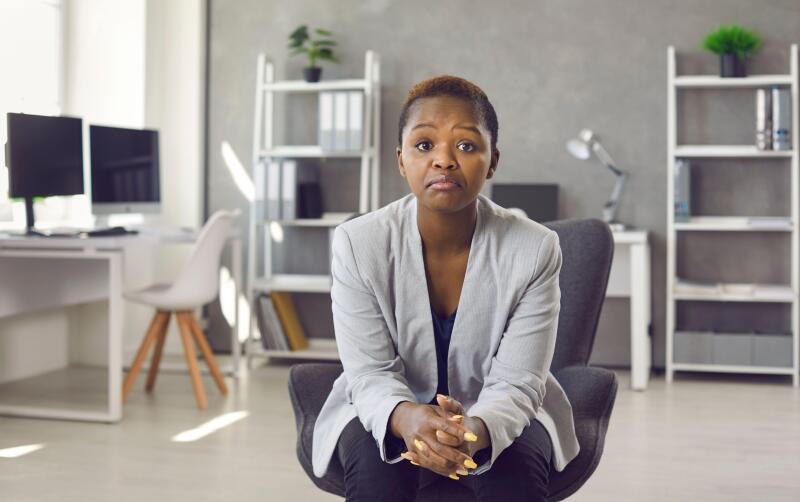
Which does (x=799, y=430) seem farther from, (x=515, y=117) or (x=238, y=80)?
(x=238, y=80)

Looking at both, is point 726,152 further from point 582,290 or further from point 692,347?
point 582,290

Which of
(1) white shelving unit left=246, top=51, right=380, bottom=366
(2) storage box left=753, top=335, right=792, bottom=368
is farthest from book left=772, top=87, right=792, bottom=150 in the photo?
(1) white shelving unit left=246, top=51, right=380, bottom=366

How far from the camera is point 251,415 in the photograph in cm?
366

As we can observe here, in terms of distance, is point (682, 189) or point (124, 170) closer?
point (124, 170)

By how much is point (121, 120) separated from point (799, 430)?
3401 millimetres

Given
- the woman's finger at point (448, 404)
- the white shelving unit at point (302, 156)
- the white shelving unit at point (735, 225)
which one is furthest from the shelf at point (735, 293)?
the woman's finger at point (448, 404)

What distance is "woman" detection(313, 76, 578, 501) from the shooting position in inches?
60.4

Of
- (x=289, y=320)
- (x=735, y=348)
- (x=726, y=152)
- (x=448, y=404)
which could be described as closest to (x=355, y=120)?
(x=289, y=320)

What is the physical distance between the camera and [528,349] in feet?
5.26

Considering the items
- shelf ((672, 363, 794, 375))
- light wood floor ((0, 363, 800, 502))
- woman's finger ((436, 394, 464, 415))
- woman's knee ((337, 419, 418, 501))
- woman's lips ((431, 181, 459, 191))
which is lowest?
light wood floor ((0, 363, 800, 502))

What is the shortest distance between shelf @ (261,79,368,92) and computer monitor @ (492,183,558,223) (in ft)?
2.78

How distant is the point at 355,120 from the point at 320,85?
27cm

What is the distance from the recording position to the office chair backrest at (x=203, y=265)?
382 centimetres

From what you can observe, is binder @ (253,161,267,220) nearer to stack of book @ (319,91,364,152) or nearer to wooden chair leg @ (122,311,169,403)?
stack of book @ (319,91,364,152)
